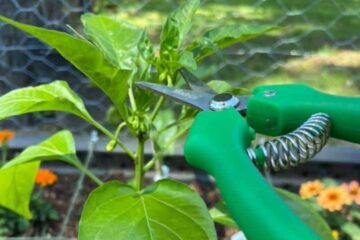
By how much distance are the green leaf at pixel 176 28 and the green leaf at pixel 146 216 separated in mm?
176

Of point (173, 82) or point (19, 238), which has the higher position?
point (173, 82)

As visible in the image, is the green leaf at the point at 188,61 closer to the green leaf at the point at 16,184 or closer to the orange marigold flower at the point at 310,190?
the green leaf at the point at 16,184

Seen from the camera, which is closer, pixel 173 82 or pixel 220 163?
pixel 220 163

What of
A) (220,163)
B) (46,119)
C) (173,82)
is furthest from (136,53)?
(46,119)

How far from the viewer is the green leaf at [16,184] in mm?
1189

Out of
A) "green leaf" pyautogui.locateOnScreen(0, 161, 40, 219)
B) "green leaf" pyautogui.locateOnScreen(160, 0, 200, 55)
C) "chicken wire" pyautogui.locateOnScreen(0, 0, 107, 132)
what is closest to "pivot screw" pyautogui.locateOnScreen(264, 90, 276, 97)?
"green leaf" pyautogui.locateOnScreen(160, 0, 200, 55)

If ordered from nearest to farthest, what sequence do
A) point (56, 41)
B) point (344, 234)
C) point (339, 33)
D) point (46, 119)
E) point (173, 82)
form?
point (56, 41) < point (173, 82) < point (344, 234) < point (46, 119) < point (339, 33)

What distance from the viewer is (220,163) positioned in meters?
0.71

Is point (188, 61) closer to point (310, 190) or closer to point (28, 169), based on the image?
point (28, 169)

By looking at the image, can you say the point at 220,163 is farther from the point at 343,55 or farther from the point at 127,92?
the point at 343,55

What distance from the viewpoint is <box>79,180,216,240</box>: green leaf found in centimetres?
94

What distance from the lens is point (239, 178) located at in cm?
67

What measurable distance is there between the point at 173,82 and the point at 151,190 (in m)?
0.14

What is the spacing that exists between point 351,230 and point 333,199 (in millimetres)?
74
